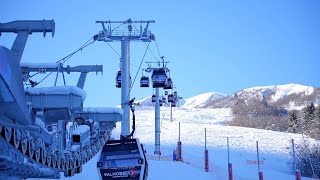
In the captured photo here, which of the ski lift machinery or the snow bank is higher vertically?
the snow bank

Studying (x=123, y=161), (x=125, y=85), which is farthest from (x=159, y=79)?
(x=123, y=161)

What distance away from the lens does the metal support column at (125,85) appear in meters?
27.9

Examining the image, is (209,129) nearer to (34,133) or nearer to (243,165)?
(243,165)

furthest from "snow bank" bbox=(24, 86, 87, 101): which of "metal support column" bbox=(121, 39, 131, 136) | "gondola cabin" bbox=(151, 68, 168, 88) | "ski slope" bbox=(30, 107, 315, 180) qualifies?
"gondola cabin" bbox=(151, 68, 168, 88)

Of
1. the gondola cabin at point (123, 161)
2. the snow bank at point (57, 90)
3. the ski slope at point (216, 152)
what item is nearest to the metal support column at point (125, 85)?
the ski slope at point (216, 152)

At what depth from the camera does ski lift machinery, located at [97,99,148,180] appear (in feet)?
62.1

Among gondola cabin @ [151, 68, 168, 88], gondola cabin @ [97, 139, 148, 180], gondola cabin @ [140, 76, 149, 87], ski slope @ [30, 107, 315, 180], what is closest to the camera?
gondola cabin @ [97, 139, 148, 180]

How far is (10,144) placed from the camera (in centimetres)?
984

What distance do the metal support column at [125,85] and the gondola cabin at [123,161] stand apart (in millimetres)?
6472

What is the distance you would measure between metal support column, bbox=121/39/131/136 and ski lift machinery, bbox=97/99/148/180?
6473 mm

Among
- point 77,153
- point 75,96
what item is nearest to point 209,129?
point 77,153

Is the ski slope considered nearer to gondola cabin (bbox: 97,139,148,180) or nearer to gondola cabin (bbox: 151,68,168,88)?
gondola cabin (bbox: 151,68,168,88)

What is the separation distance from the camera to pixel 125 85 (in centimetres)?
2959

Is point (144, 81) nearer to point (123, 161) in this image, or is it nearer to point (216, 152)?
point (123, 161)
